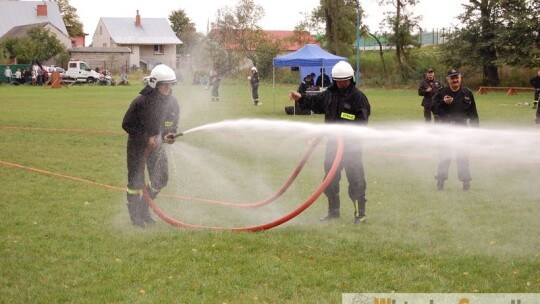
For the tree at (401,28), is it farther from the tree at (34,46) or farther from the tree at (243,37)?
the tree at (34,46)

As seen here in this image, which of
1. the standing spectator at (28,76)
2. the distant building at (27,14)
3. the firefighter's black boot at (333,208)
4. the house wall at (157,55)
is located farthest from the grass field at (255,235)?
the distant building at (27,14)

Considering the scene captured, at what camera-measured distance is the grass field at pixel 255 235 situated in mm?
6422

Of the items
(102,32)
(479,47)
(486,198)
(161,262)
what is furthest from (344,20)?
(161,262)

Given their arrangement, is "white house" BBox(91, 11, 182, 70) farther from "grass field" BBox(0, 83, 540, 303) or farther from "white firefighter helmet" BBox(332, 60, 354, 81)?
"white firefighter helmet" BBox(332, 60, 354, 81)

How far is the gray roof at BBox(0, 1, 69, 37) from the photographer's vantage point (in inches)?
3684

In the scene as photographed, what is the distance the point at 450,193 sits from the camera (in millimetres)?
11312

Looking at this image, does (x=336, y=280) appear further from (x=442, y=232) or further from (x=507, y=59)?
(x=507, y=59)

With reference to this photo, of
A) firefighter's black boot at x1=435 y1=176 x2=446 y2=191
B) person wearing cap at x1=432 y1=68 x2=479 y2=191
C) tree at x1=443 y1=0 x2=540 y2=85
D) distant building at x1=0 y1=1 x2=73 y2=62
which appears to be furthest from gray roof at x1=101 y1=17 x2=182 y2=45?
firefighter's black boot at x1=435 y1=176 x2=446 y2=191

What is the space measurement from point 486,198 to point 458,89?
2.02 m

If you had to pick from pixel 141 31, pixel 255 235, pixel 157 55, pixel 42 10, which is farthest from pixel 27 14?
pixel 255 235

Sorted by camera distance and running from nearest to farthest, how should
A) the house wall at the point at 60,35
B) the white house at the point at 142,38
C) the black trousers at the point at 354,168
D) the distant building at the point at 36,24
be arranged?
the black trousers at the point at 354,168 < the distant building at the point at 36,24 < the house wall at the point at 60,35 < the white house at the point at 142,38

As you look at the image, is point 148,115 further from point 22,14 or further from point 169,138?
point 22,14

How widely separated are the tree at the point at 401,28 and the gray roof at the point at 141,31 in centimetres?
4039

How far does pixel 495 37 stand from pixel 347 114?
44.9 m
